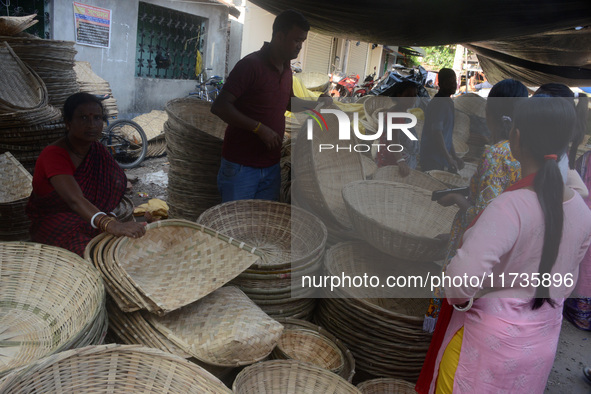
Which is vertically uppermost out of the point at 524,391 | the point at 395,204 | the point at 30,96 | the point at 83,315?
the point at 30,96

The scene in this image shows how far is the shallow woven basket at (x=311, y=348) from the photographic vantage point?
83.4 inches

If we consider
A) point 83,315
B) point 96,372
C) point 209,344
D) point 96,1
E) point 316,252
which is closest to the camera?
point 96,372

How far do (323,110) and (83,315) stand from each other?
1.96m

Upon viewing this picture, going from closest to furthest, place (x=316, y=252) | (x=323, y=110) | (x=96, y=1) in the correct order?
(x=316, y=252) < (x=323, y=110) < (x=96, y=1)

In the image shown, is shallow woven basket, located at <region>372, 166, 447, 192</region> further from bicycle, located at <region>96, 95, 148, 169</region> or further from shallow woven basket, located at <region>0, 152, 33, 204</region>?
bicycle, located at <region>96, 95, 148, 169</region>

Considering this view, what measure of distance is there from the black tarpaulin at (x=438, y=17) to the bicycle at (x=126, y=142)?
315cm

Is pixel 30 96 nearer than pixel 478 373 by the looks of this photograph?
No

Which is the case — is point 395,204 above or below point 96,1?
below

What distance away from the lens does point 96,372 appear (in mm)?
1212

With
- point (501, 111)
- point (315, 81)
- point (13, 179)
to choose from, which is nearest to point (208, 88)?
point (315, 81)

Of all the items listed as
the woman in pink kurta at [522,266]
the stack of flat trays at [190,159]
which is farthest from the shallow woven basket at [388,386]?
the stack of flat trays at [190,159]

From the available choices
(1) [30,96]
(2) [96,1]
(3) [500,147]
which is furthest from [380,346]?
(2) [96,1]

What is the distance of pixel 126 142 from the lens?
19.0 feet

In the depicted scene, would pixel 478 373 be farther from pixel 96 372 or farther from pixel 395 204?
pixel 395 204
